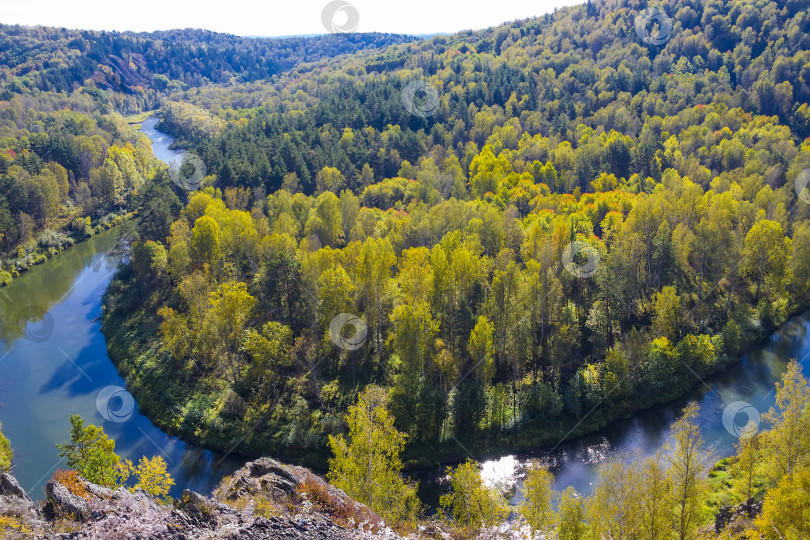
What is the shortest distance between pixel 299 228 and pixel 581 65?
362 ft

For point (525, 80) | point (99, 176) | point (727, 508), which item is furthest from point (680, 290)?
point (99, 176)

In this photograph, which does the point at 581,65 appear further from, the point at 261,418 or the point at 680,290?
the point at 261,418

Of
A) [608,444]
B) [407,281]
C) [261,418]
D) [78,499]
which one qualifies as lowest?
[608,444]

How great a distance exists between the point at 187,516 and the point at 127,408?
3312 centimetres

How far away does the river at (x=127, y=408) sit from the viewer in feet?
127

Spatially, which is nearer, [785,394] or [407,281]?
[785,394]

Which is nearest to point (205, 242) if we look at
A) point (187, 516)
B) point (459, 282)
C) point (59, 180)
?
point (459, 282)

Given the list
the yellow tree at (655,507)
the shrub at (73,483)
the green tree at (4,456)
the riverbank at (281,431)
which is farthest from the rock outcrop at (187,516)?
the riverbank at (281,431)

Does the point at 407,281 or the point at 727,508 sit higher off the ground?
the point at 407,281

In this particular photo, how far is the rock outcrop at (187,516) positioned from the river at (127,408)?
16878mm

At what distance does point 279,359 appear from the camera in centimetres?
4359

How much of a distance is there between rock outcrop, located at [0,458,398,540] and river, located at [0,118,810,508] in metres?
16.9

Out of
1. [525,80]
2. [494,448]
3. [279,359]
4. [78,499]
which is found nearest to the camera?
[78,499]

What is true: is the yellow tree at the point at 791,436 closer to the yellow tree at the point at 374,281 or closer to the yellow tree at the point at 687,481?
the yellow tree at the point at 687,481
